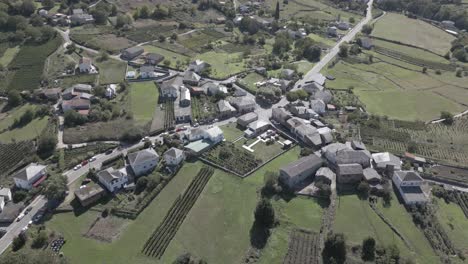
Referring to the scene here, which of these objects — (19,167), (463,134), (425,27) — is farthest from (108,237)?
(425,27)

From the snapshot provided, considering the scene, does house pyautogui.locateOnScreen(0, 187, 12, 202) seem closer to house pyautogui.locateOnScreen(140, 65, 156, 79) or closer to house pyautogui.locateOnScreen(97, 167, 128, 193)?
house pyautogui.locateOnScreen(97, 167, 128, 193)

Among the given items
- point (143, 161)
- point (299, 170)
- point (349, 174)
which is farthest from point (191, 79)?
point (349, 174)

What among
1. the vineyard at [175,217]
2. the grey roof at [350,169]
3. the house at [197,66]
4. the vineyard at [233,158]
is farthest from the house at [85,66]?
the grey roof at [350,169]

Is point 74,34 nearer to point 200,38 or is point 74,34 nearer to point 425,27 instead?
point 200,38

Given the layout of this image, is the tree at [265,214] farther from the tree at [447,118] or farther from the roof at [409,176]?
the tree at [447,118]

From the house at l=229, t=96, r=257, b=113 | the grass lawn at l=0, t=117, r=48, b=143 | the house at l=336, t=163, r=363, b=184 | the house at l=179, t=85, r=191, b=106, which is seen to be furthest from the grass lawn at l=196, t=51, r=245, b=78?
the house at l=336, t=163, r=363, b=184

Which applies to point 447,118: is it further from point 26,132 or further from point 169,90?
point 26,132
